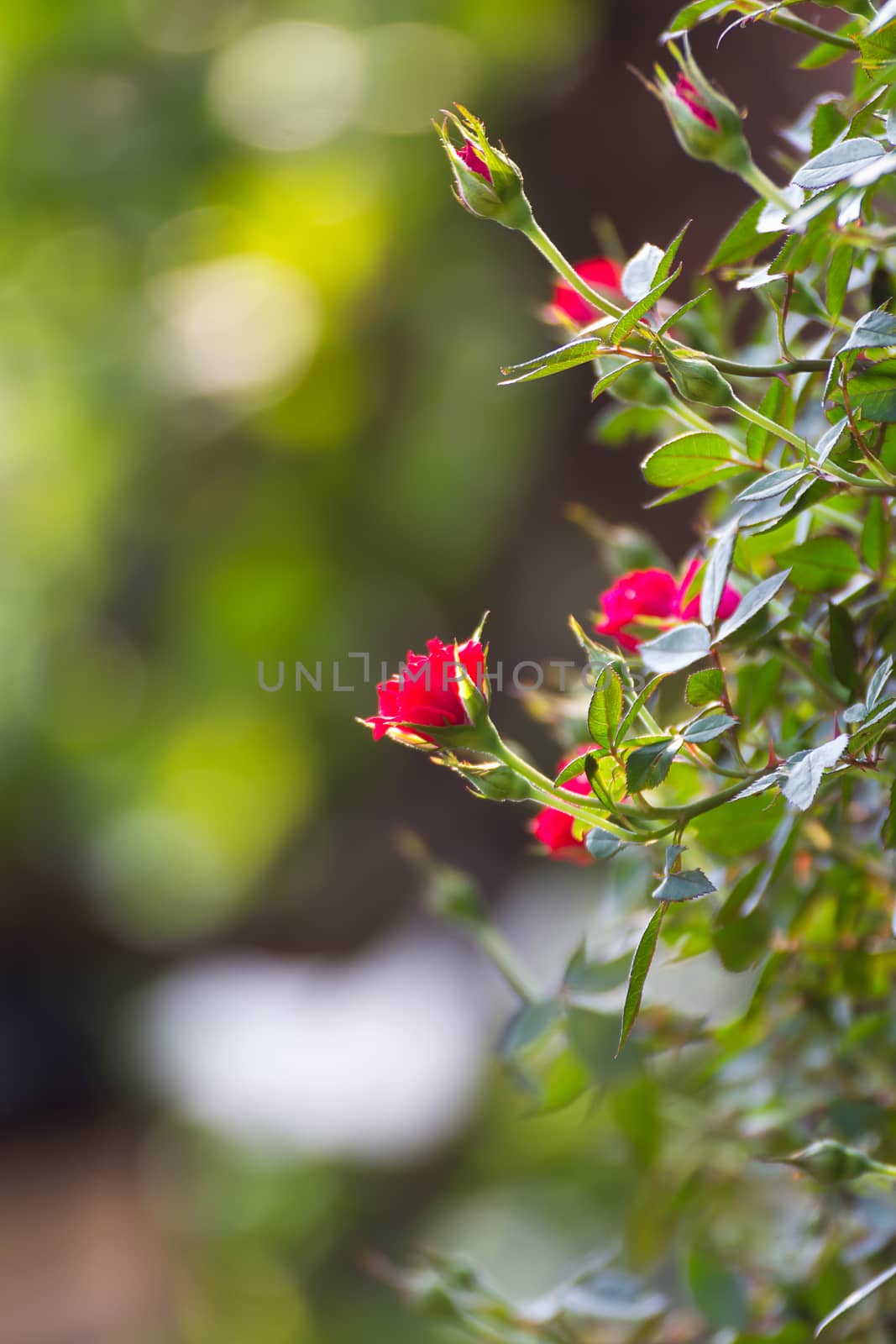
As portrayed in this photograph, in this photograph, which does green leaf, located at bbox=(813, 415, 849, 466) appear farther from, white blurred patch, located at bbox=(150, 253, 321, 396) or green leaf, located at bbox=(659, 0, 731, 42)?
white blurred patch, located at bbox=(150, 253, 321, 396)

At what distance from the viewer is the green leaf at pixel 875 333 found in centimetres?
21

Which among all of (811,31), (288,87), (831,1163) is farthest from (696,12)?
(288,87)

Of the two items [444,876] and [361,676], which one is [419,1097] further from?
[444,876]

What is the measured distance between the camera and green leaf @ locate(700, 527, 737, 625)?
239 mm

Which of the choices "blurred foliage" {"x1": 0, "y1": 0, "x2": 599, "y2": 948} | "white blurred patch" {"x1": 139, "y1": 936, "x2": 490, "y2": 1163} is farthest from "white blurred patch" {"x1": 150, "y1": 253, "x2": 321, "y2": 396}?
"white blurred patch" {"x1": 139, "y1": 936, "x2": 490, "y2": 1163}

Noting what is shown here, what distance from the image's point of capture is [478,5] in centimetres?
143

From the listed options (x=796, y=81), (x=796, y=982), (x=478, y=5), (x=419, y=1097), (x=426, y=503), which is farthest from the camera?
(x=426, y=503)

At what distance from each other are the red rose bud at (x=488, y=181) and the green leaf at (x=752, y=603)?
89mm

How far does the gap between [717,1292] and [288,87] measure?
4.85ft

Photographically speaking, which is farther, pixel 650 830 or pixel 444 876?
pixel 444 876

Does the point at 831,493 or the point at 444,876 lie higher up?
the point at 831,493

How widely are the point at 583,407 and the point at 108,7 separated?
80cm

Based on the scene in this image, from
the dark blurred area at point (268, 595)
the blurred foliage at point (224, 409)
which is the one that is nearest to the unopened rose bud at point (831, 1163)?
the dark blurred area at point (268, 595)

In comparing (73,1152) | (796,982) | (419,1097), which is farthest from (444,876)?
(73,1152)
